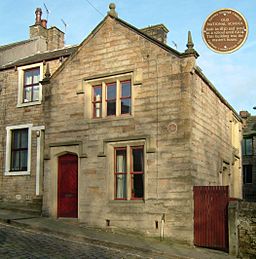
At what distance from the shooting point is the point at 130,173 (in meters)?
15.5

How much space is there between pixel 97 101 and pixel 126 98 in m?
1.38

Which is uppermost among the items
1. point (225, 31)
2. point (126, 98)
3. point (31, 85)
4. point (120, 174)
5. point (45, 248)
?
point (31, 85)

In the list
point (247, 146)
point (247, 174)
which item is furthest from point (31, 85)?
point (247, 174)

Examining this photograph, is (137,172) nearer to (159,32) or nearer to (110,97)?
(110,97)

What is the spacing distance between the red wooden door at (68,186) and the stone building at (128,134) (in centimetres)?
4

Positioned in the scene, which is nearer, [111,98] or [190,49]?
[190,49]

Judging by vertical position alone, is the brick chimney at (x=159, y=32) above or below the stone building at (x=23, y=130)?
above

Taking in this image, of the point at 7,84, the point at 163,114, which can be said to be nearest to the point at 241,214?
the point at 163,114

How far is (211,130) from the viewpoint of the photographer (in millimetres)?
17422

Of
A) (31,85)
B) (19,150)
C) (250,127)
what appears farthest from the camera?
(250,127)

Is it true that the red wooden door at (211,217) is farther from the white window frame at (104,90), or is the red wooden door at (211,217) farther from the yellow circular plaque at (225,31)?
the yellow circular plaque at (225,31)

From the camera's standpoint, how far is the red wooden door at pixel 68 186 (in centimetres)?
1681

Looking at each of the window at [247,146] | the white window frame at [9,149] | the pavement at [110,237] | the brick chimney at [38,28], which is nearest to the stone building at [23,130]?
the white window frame at [9,149]

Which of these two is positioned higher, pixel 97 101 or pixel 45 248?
pixel 97 101
